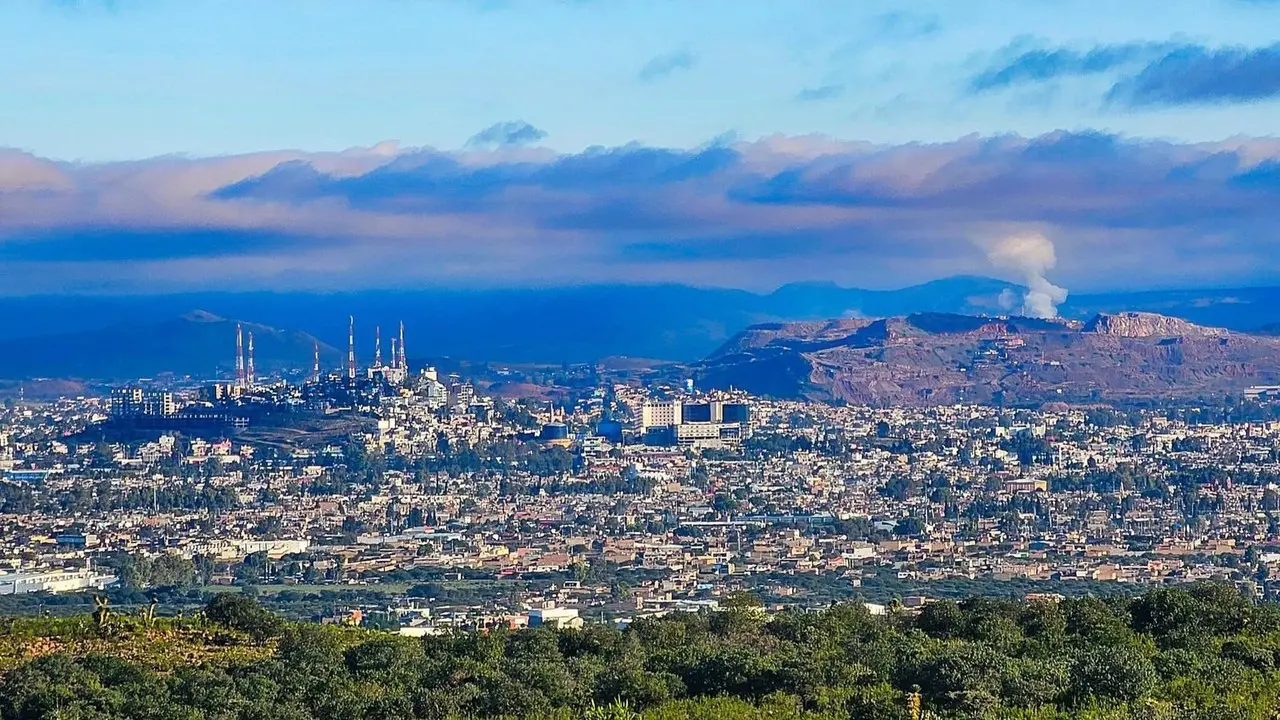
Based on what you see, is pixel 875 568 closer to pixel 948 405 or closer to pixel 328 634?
pixel 328 634

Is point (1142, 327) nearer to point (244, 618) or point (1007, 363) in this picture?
point (1007, 363)

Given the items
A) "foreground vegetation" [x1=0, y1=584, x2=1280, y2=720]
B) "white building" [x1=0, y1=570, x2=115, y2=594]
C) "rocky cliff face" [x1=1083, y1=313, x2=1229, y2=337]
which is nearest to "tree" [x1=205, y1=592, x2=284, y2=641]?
"foreground vegetation" [x1=0, y1=584, x2=1280, y2=720]

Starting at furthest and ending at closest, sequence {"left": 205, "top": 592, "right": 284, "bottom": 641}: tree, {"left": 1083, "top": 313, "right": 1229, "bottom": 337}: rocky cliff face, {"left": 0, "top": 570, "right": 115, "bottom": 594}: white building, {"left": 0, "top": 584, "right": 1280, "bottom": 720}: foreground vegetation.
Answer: {"left": 1083, "top": 313, "right": 1229, "bottom": 337}: rocky cliff face → {"left": 0, "top": 570, "right": 115, "bottom": 594}: white building → {"left": 205, "top": 592, "right": 284, "bottom": 641}: tree → {"left": 0, "top": 584, "right": 1280, "bottom": 720}: foreground vegetation

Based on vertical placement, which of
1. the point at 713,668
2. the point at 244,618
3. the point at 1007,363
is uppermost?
the point at 713,668

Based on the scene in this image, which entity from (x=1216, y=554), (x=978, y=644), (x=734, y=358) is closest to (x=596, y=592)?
(x=1216, y=554)

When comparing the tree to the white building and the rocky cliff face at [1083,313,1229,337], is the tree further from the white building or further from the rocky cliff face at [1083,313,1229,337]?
the rocky cliff face at [1083,313,1229,337]

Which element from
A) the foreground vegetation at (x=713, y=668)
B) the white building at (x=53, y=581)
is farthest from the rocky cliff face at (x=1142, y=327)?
the foreground vegetation at (x=713, y=668)

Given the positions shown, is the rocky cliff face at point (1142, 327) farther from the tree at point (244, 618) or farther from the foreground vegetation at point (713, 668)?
the foreground vegetation at point (713, 668)

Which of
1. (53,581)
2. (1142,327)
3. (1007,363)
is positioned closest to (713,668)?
(53,581)
